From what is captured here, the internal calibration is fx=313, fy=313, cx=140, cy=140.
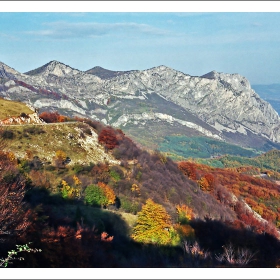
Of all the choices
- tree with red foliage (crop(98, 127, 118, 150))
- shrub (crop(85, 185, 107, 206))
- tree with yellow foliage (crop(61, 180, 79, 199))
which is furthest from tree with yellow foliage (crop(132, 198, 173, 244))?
tree with red foliage (crop(98, 127, 118, 150))

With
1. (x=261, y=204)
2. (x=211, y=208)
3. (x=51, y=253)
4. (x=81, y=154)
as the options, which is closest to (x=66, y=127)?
(x=81, y=154)

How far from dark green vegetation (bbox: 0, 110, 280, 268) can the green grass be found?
6836 mm

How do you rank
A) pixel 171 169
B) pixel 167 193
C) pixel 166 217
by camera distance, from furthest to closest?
pixel 171 169
pixel 167 193
pixel 166 217

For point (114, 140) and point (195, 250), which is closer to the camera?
point (195, 250)

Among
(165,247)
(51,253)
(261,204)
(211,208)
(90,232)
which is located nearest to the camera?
(51,253)

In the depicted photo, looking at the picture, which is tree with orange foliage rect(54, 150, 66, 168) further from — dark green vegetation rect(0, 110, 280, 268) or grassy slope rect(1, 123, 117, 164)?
grassy slope rect(1, 123, 117, 164)

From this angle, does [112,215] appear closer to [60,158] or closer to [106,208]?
[106,208]

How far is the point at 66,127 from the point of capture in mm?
61281

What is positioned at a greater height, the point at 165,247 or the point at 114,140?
the point at 114,140

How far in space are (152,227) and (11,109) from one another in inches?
1652

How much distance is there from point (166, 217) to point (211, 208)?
26.5m

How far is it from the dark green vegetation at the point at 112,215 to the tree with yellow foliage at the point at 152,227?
112 millimetres

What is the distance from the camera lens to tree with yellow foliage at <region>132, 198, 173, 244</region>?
103 feet

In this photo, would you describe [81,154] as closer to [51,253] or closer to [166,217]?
[166,217]
